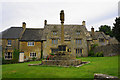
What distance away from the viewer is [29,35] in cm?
3219

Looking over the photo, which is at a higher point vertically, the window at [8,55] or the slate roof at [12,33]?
the slate roof at [12,33]

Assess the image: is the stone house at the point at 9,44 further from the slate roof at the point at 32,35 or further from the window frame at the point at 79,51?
the window frame at the point at 79,51

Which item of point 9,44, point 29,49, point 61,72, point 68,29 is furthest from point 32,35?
point 61,72

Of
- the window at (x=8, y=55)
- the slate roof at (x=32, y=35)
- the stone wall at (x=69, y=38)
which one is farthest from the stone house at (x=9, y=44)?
the stone wall at (x=69, y=38)

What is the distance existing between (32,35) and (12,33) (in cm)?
521

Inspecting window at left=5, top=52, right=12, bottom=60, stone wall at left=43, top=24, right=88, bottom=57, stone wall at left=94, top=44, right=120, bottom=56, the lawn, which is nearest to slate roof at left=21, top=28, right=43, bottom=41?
stone wall at left=43, top=24, right=88, bottom=57

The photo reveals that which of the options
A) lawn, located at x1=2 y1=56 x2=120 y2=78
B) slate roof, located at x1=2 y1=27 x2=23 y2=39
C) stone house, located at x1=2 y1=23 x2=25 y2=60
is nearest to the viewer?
lawn, located at x1=2 y1=56 x2=120 y2=78

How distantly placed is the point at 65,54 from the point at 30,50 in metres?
17.8

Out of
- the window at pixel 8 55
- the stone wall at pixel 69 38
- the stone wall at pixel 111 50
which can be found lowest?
the window at pixel 8 55

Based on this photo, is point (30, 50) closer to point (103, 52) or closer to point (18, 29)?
point (18, 29)

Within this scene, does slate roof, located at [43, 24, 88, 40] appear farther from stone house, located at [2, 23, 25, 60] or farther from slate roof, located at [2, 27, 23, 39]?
stone house, located at [2, 23, 25, 60]

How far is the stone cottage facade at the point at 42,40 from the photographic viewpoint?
96.7 ft

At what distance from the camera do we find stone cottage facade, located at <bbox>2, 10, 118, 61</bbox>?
1161 inches

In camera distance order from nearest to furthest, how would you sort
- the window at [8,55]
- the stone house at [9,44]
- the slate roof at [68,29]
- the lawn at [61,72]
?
the lawn at [61,72] < the window at [8,55] < the stone house at [9,44] < the slate roof at [68,29]
